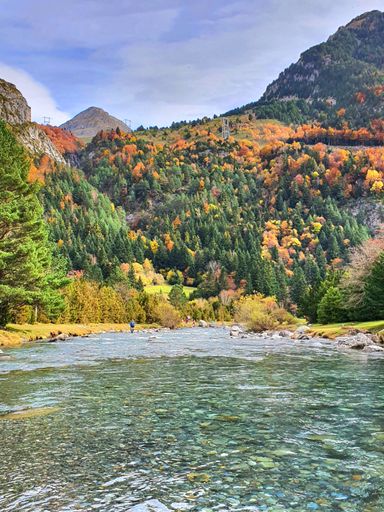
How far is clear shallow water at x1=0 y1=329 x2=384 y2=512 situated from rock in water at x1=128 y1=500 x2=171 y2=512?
19 centimetres

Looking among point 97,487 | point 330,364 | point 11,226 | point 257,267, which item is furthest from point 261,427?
point 257,267

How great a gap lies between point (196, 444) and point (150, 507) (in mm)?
3646

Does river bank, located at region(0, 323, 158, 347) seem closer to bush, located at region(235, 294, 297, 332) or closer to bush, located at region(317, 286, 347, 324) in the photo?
bush, located at region(235, 294, 297, 332)

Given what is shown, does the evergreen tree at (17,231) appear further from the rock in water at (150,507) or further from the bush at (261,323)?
the bush at (261,323)

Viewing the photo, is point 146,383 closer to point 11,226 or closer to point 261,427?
point 261,427

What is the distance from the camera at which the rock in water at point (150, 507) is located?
7.10 m

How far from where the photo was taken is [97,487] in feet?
26.4

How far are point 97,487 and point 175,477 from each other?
4.76ft

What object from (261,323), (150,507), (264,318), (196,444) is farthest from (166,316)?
(150,507)

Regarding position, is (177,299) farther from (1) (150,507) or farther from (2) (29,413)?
(1) (150,507)

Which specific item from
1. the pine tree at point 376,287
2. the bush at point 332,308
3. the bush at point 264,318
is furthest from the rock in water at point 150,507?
the bush at point 264,318

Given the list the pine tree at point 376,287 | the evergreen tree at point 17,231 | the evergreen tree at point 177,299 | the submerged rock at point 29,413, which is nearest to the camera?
the submerged rock at point 29,413

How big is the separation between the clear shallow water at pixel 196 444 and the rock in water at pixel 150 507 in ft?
0.61

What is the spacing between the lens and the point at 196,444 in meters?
10.8
